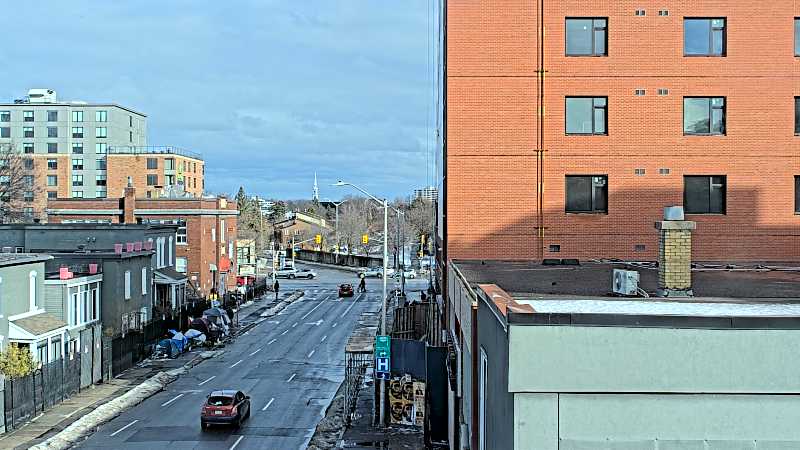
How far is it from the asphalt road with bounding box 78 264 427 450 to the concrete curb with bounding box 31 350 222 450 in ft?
1.27

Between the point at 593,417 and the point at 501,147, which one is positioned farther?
the point at 501,147

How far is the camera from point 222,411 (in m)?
31.5

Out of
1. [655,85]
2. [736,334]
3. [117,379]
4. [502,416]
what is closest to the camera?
[736,334]

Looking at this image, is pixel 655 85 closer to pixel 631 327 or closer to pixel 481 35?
pixel 481 35

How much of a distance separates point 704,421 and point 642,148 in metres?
22.3

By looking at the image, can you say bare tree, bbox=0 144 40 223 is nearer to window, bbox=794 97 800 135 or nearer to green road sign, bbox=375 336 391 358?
green road sign, bbox=375 336 391 358

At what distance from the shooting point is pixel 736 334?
1039 cm

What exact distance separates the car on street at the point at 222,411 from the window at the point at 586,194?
1389 centimetres

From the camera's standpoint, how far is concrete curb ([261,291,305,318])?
73.1m

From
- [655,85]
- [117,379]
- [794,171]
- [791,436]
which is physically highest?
[655,85]

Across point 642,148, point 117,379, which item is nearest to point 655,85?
point 642,148

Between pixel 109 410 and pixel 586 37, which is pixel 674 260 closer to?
pixel 586 37

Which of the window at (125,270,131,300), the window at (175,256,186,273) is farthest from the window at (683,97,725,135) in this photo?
the window at (175,256,186,273)

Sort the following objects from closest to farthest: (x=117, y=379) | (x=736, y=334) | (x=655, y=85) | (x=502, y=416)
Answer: (x=736, y=334) < (x=502, y=416) < (x=655, y=85) < (x=117, y=379)
